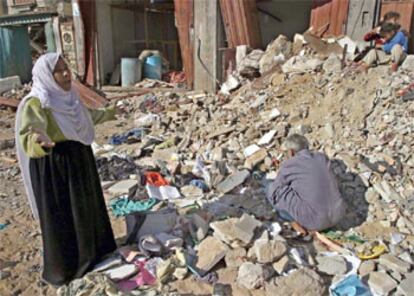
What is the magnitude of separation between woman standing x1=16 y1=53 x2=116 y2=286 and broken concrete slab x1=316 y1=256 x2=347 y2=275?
176 centimetres

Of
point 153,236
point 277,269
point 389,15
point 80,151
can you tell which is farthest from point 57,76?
point 389,15

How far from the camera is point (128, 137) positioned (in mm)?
6461

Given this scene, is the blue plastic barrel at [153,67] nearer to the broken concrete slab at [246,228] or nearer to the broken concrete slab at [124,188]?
the broken concrete slab at [124,188]

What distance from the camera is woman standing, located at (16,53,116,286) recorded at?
7.68 feet

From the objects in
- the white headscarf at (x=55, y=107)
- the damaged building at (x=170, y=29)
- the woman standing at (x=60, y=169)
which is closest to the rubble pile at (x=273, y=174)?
the woman standing at (x=60, y=169)

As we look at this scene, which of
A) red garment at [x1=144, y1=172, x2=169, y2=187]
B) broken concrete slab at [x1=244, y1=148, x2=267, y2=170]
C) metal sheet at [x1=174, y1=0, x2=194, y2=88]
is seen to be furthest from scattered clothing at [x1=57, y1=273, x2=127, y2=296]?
metal sheet at [x1=174, y1=0, x2=194, y2=88]

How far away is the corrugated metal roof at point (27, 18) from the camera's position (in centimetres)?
1110

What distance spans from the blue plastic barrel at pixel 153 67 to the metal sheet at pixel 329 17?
4971 mm

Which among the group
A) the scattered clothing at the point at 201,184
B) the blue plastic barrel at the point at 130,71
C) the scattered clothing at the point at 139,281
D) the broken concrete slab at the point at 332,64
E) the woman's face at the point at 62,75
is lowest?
the scattered clothing at the point at 139,281

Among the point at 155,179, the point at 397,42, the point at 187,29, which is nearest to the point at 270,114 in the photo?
the point at 155,179

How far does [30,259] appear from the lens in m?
3.18

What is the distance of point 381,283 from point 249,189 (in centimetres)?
197

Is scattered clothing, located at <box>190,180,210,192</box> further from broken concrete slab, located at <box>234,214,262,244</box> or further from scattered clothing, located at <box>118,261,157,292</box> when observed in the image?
scattered clothing, located at <box>118,261,157,292</box>

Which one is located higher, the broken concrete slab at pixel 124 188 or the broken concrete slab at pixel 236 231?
the broken concrete slab at pixel 236 231
